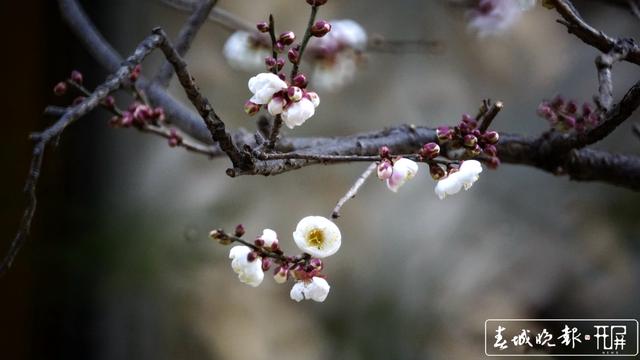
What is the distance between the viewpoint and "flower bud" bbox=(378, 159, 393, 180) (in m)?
0.55

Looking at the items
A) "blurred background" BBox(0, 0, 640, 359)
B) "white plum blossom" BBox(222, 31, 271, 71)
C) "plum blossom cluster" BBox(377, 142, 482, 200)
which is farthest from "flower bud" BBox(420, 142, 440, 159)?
"blurred background" BBox(0, 0, 640, 359)

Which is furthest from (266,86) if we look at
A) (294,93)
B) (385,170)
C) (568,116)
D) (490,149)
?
(568,116)

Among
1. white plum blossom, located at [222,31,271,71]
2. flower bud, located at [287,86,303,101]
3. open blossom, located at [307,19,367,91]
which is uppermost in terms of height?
open blossom, located at [307,19,367,91]

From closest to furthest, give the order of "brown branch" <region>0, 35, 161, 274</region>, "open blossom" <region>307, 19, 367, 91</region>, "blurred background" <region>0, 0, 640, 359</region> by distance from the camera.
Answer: "brown branch" <region>0, 35, 161, 274</region>, "open blossom" <region>307, 19, 367, 91</region>, "blurred background" <region>0, 0, 640, 359</region>

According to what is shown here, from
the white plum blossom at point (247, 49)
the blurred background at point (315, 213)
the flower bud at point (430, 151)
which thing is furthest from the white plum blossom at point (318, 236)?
the blurred background at point (315, 213)

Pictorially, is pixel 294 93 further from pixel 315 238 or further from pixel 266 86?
pixel 315 238

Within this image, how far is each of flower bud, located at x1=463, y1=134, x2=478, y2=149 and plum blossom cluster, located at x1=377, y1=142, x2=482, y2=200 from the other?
0.07 ft

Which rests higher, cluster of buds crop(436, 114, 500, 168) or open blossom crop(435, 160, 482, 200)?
cluster of buds crop(436, 114, 500, 168)

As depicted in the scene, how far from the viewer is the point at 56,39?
5.05 ft

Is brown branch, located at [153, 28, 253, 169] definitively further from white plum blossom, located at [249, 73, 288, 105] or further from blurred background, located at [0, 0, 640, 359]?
blurred background, located at [0, 0, 640, 359]

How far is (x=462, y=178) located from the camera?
1.76 ft

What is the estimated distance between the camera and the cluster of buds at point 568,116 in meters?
0.67

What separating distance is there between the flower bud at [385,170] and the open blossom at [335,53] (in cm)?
50

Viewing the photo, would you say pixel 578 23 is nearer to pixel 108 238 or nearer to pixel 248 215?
pixel 248 215
